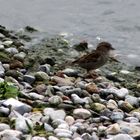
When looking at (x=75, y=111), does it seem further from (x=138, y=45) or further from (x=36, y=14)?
(x=36, y=14)

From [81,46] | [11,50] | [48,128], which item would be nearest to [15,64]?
[11,50]

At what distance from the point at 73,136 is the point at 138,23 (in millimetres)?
8449

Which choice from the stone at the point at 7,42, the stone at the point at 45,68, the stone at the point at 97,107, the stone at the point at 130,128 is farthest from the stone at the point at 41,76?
the stone at the point at 7,42

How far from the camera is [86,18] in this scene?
1536cm

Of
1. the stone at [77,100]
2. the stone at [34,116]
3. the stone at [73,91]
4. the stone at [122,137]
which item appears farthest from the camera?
the stone at [73,91]

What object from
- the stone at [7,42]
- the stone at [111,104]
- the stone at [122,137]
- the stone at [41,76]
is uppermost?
the stone at [7,42]

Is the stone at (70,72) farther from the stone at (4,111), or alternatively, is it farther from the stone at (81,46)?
the stone at (4,111)

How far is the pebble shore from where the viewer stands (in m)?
6.70

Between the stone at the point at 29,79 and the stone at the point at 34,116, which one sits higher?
the stone at the point at 29,79

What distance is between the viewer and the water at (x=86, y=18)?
1343cm

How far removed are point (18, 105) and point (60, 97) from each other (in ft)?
3.16

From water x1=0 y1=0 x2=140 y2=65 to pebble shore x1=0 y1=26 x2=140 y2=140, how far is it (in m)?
1.68

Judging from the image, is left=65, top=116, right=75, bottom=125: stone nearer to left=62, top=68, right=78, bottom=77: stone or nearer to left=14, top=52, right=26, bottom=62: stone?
left=62, top=68, right=78, bottom=77: stone

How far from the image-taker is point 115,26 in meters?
14.5
